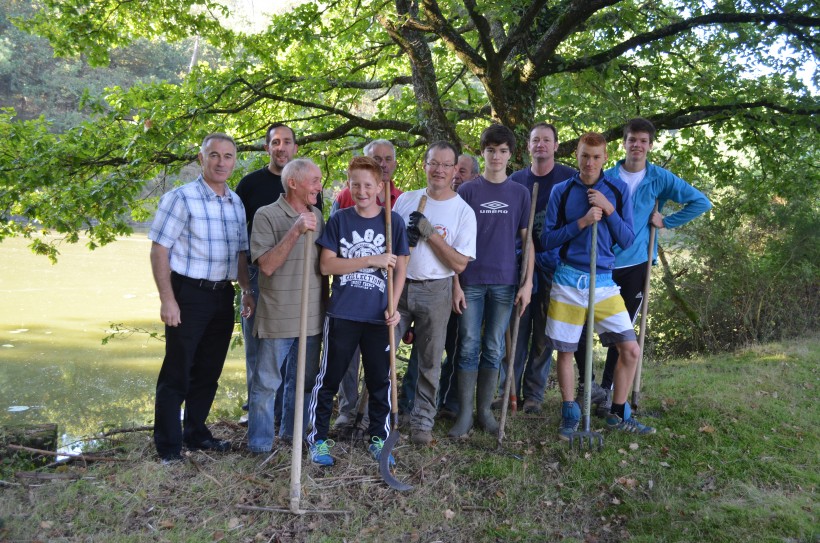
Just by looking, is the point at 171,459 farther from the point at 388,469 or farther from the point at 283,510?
the point at 388,469

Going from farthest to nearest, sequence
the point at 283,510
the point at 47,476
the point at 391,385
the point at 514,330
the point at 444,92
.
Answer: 1. the point at 444,92
2. the point at 514,330
3. the point at 391,385
4. the point at 47,476
5. the point at 283,510

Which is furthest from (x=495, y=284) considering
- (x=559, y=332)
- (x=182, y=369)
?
(x=182, y=369)

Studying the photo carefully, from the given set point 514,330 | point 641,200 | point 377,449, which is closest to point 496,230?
point 514,330

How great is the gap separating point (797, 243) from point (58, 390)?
37.0ft

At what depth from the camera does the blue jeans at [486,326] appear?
4.26m

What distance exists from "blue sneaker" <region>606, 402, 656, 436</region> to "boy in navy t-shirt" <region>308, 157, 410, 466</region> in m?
1.77

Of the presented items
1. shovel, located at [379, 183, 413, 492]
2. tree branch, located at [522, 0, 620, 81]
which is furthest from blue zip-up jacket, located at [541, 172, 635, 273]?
tree branch, located at [522, 0, 620, 81]

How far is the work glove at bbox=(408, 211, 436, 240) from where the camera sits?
390cm

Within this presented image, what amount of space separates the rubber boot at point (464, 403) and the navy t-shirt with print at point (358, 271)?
2.86ft

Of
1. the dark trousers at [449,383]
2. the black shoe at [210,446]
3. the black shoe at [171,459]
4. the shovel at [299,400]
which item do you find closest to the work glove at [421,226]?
the shovel at [299,400]

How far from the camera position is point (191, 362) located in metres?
3.79

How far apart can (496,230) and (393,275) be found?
85cm

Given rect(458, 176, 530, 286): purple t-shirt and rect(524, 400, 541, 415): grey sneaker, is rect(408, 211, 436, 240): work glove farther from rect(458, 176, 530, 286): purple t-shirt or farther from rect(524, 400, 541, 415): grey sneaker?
rect(524, 400, 541, 415): grey sneaker

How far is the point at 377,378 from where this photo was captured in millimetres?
3906
